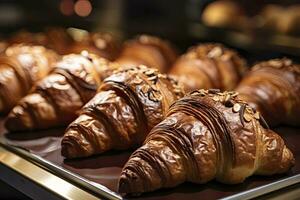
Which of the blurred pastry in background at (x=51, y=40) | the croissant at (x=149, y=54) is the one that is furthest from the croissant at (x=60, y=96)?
the blurred pastry in background at (x=51, y=40)

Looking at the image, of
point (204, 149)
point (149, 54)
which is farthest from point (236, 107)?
point (149, 54)

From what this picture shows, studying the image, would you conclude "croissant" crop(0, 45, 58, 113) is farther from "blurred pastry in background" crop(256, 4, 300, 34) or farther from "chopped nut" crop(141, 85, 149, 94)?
"blurred pastry in background" crop(256, 4, 300, 34)

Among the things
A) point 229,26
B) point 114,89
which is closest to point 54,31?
point 229,26

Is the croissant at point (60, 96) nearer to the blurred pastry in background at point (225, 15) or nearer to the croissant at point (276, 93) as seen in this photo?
the croissant at point (276, 93)

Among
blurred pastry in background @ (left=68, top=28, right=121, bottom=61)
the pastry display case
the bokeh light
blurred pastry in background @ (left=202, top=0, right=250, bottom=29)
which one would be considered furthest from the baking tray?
the bokeh light

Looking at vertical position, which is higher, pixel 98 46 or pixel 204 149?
pixel 204 149

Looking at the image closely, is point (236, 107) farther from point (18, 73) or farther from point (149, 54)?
point (149, 54)

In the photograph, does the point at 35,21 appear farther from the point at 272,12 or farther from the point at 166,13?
the point at 272,12

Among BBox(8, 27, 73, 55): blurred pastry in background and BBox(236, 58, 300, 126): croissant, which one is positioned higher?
BBox(236, 58, 300, 126): croissant
